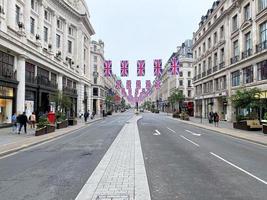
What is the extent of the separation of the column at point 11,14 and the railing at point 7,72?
4.29 meters

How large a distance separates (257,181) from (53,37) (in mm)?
46719

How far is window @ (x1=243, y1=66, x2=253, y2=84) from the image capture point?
38.4 meters

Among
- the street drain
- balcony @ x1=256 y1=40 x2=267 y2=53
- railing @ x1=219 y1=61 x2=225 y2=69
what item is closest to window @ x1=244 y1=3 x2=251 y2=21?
balcony @ x1=256 y1=40 x2=267 y2=53

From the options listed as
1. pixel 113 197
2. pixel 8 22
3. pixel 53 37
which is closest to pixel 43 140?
pixel 113 197

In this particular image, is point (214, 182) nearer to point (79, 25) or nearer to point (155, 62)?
point (155, 62)

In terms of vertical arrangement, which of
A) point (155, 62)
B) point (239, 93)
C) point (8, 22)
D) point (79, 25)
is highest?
point (79, 25)

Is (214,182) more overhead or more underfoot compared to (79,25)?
more underfoot

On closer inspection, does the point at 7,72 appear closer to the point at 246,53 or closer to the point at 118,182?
the point at 118,182

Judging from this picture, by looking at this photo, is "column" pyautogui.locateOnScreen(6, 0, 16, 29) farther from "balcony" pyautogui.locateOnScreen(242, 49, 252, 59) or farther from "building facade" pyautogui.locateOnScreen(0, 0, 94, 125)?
"balcony" pyautogui.locateOnScreen(242, 49, 252, 59)

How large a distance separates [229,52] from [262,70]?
12.6 m

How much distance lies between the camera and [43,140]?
66.5ft

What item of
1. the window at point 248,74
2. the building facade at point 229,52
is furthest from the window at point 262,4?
the window at point 248,74

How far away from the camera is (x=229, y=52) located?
47.0 meters

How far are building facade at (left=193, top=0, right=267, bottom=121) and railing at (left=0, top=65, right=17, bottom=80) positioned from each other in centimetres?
2533
